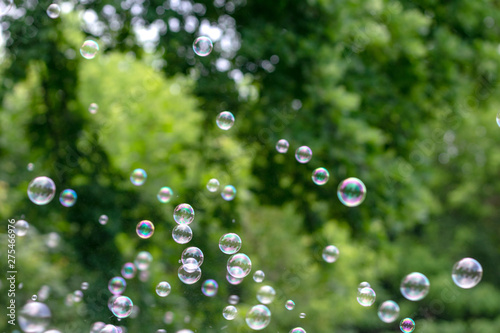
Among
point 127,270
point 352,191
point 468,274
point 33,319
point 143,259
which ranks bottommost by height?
point 33,319

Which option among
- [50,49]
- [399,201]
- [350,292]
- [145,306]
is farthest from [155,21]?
[350,292]

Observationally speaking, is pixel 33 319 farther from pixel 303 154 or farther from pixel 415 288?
pixel 415 288

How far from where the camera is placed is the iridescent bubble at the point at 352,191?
319 cm

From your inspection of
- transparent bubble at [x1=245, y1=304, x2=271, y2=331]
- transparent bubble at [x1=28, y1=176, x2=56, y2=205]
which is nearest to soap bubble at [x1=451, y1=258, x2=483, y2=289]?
transparent bubble at [x1=245, y1=304, x2=271, y2=331]

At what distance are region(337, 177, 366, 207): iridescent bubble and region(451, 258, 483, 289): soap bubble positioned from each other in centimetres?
65

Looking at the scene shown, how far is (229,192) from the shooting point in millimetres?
3633

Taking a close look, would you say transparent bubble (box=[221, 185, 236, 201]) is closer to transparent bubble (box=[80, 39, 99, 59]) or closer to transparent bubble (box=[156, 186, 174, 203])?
transparent bubble (box=[156, 186, 174, 203])

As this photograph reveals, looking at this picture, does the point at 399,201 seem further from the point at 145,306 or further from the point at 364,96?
the point at 145,306

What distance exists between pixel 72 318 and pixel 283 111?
9.91 feet

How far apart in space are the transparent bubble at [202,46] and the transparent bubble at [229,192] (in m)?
0.87

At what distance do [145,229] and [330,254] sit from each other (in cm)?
121

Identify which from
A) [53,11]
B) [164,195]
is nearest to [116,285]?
[164,195]

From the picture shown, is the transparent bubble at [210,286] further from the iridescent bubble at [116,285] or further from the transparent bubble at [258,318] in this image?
the transparent bubble at [258,318]

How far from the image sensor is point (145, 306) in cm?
421
